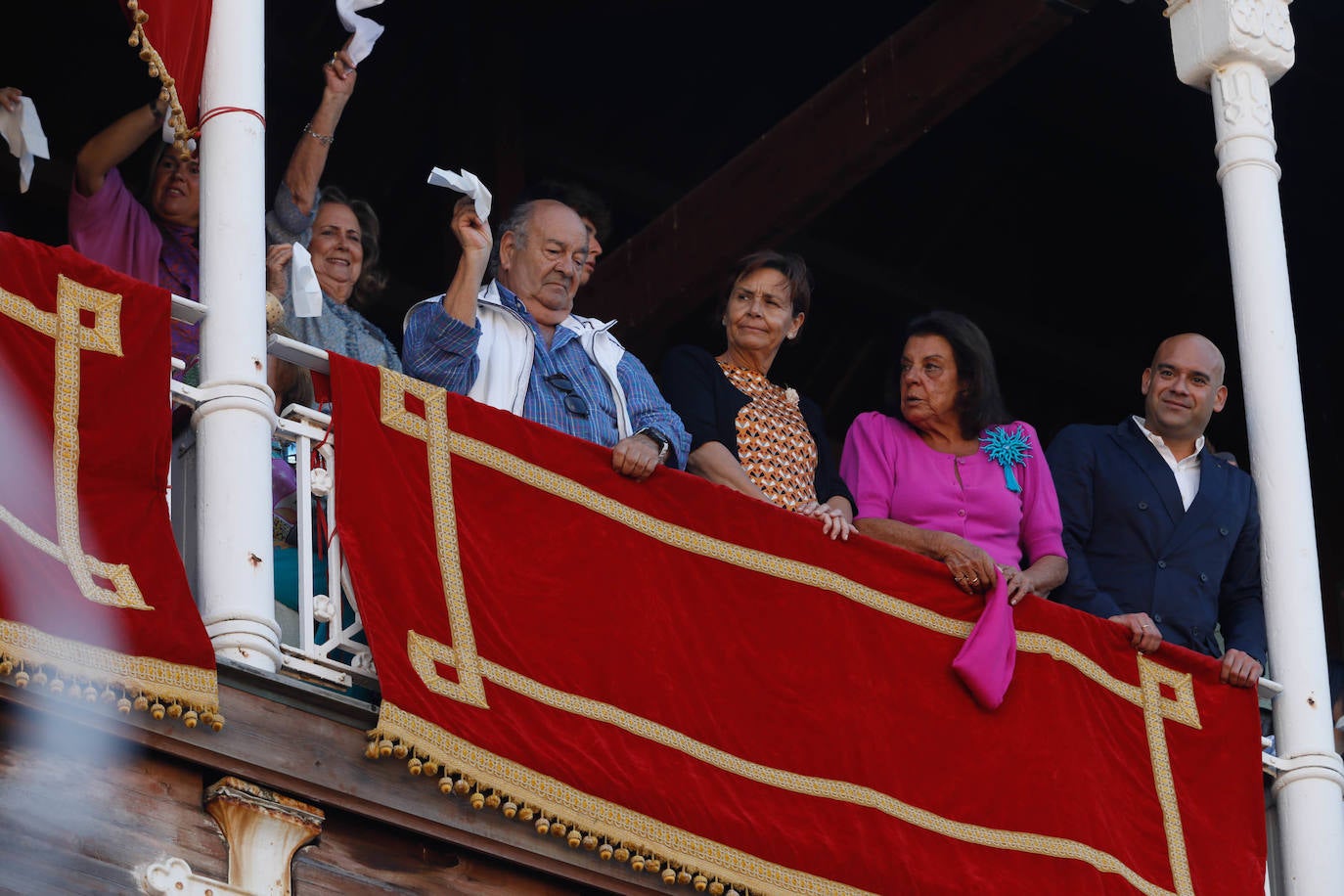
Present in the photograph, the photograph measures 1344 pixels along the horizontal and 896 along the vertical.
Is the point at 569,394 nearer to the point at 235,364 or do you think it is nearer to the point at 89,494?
the point at 235,364

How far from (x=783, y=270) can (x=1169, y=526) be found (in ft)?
5.33

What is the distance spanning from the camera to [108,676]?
20.7 feet

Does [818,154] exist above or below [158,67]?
above

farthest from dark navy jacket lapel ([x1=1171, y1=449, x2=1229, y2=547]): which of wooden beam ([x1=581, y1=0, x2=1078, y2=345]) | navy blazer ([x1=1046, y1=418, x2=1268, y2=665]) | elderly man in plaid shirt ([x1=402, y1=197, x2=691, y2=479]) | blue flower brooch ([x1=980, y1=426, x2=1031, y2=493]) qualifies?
elderly man in plaid shirt ([x1=402, y1=197, x2=691, y2=479])

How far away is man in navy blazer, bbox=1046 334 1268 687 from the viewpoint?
29.8ft

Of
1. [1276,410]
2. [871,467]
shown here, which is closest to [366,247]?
[871,467]

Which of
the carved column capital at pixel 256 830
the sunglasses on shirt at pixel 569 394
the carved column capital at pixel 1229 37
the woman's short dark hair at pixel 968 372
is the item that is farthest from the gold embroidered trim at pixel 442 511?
the carved column capital at pixel 1229 37

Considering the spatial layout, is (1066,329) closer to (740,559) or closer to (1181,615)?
(1181,615)

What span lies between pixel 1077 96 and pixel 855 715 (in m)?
5.86

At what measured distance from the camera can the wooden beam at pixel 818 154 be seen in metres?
10.4

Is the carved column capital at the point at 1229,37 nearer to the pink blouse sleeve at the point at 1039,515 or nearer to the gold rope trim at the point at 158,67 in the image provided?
the pink blouse sleeve at the point at 1039,515

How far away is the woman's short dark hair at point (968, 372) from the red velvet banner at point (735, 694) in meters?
0.77

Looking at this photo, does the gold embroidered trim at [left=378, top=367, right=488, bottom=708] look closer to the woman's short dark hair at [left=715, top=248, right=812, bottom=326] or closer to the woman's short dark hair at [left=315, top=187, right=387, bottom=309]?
the woman's short dark hair at [left=315, top=187, right=387, bottom=309]

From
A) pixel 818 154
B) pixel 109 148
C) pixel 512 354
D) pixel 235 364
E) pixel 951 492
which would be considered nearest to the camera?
pixel 235 364
